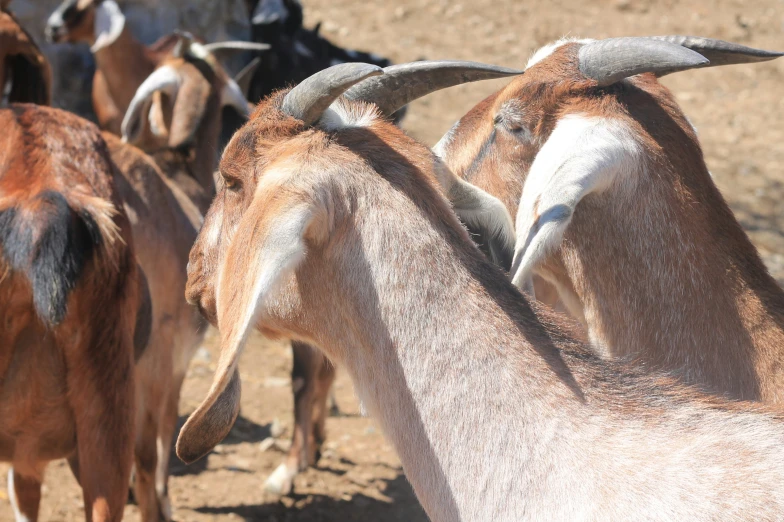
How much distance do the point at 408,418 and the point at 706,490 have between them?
A: 2.33ft

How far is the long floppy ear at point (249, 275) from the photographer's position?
2.05 metres

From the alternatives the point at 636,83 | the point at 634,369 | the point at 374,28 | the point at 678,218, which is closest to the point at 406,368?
the point at 634,369

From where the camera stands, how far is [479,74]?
2594mm

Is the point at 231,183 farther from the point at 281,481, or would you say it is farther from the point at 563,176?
the point at 281,481

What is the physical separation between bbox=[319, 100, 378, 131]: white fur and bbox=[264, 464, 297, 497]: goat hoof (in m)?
3.37

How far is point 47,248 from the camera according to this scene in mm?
3148

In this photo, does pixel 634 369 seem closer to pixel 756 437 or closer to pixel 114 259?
pixel 756 437

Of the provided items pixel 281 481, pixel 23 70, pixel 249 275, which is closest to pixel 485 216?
pixel 249 275

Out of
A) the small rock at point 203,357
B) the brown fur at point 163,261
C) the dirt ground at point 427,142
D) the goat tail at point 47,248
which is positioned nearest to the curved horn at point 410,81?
the goat tail at point 47,248

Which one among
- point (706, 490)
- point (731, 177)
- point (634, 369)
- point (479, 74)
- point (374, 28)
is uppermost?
point (374, 28)

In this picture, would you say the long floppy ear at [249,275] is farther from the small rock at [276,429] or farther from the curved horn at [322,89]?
the small rock at [276,429]

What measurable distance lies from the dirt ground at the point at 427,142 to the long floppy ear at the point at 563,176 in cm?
284

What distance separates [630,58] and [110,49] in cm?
543

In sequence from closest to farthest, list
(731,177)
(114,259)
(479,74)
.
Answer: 1. (479,74)
2. (114,259)
3. (731,177)
